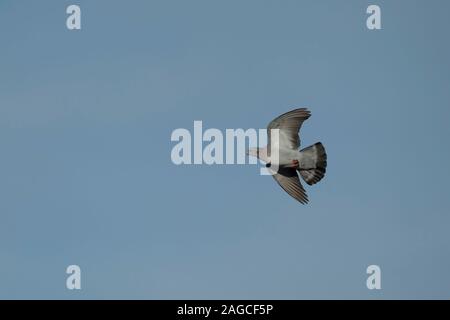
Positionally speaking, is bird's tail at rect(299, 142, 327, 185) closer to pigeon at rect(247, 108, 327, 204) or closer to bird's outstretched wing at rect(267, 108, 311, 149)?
pigeon at rect(247, 108, 327, 204)

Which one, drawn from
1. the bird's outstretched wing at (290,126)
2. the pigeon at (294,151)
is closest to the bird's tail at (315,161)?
the pigeon at (294,151)

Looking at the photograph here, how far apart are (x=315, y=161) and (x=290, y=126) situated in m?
0.86

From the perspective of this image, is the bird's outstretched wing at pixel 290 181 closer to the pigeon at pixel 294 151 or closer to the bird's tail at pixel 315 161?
the pigeon at pixel 294 151

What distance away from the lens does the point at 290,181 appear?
23828mm

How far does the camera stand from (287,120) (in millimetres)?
23438

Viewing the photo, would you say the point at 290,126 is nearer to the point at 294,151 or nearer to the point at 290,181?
the point at 294,151

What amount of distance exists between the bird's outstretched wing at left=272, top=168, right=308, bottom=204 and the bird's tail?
30 centimetres

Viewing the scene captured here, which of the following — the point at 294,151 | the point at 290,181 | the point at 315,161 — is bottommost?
A: the point at 290,181

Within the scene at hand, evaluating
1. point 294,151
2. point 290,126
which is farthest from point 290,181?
point 290,126

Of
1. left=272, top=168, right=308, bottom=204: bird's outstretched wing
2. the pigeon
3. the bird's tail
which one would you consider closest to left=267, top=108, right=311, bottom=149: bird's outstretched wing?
the pigeon

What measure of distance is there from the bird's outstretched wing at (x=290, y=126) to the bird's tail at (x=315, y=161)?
290 mm

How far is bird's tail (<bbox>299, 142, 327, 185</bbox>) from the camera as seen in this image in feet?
77.0
